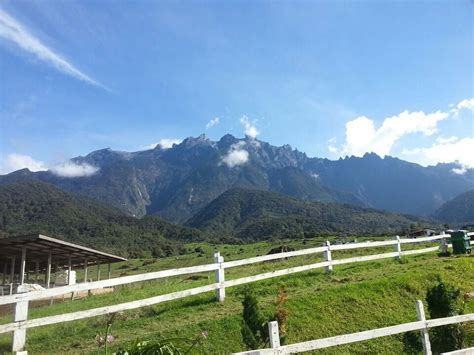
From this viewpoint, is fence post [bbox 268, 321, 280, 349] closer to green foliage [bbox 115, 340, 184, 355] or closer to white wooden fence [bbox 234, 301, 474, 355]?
white wooden fence [bbox 234, 301, 474, 355]

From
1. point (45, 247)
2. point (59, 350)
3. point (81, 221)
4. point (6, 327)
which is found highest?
point (81, 221)

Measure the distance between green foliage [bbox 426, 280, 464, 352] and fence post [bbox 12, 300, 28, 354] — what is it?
751cm

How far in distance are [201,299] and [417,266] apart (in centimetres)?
803

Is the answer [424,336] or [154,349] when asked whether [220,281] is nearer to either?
[424,336]

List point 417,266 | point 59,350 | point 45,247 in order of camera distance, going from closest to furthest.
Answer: point 59,350 → point 417,266 → point 45,247

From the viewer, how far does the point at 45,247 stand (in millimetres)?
27547

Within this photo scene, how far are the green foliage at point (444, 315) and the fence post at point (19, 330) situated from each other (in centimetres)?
751

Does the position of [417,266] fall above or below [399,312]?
above

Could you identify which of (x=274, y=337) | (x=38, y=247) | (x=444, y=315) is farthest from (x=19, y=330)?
(x=38, y=247)

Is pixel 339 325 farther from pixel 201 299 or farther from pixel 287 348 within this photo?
pixel 287 348

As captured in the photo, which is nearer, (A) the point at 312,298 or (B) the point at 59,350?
(B) the point at 59,350

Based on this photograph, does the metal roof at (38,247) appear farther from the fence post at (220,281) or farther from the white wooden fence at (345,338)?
the white wooden fence at (345,338)

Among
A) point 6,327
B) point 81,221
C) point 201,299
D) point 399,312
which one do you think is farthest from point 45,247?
point 81,221

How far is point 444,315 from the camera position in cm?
862
